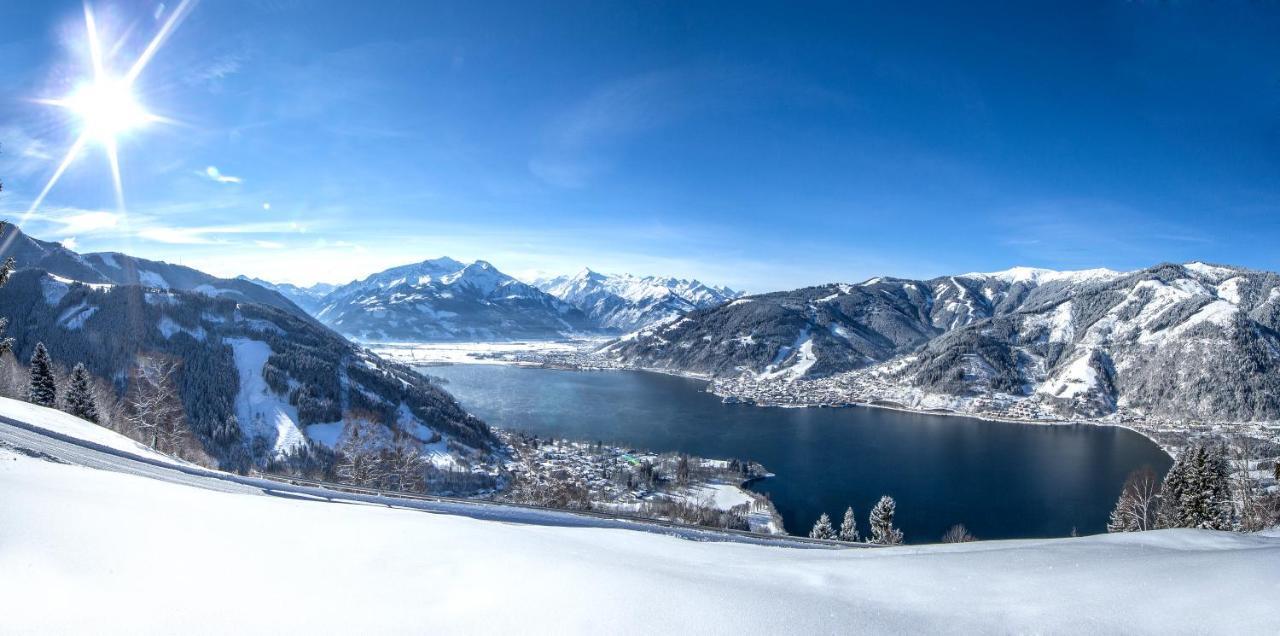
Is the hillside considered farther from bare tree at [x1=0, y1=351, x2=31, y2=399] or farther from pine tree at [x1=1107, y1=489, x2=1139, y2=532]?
pine tree at [x1=1107, y1=489, x2=1139, y2=532]

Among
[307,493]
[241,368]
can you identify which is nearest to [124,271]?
[241,368]

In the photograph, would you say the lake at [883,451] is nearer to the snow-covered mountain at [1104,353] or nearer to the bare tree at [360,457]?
the snow-covered mountain at [1104,353]

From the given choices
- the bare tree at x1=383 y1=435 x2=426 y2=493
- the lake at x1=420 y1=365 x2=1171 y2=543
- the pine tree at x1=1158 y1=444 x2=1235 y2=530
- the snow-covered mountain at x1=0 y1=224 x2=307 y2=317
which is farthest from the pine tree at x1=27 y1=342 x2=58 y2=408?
the snow-covered mountain at x1=0 y1=224 x2=307 y2=317

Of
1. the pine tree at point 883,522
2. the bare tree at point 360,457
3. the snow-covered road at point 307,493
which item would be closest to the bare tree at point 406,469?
the bare tree at point 360,457

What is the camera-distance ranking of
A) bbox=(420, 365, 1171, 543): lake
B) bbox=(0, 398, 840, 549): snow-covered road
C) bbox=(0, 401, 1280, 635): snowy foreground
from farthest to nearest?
bbox=(420, 365, 1171, 543): lake
bbox=(0, 398, 840, 549): snow-covered road
bbox=(0, 401, 1280, 635): snowy foreground

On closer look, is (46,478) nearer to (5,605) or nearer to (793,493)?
(5,605)

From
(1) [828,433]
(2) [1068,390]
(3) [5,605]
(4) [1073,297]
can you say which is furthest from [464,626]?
(4) [1073,297]
